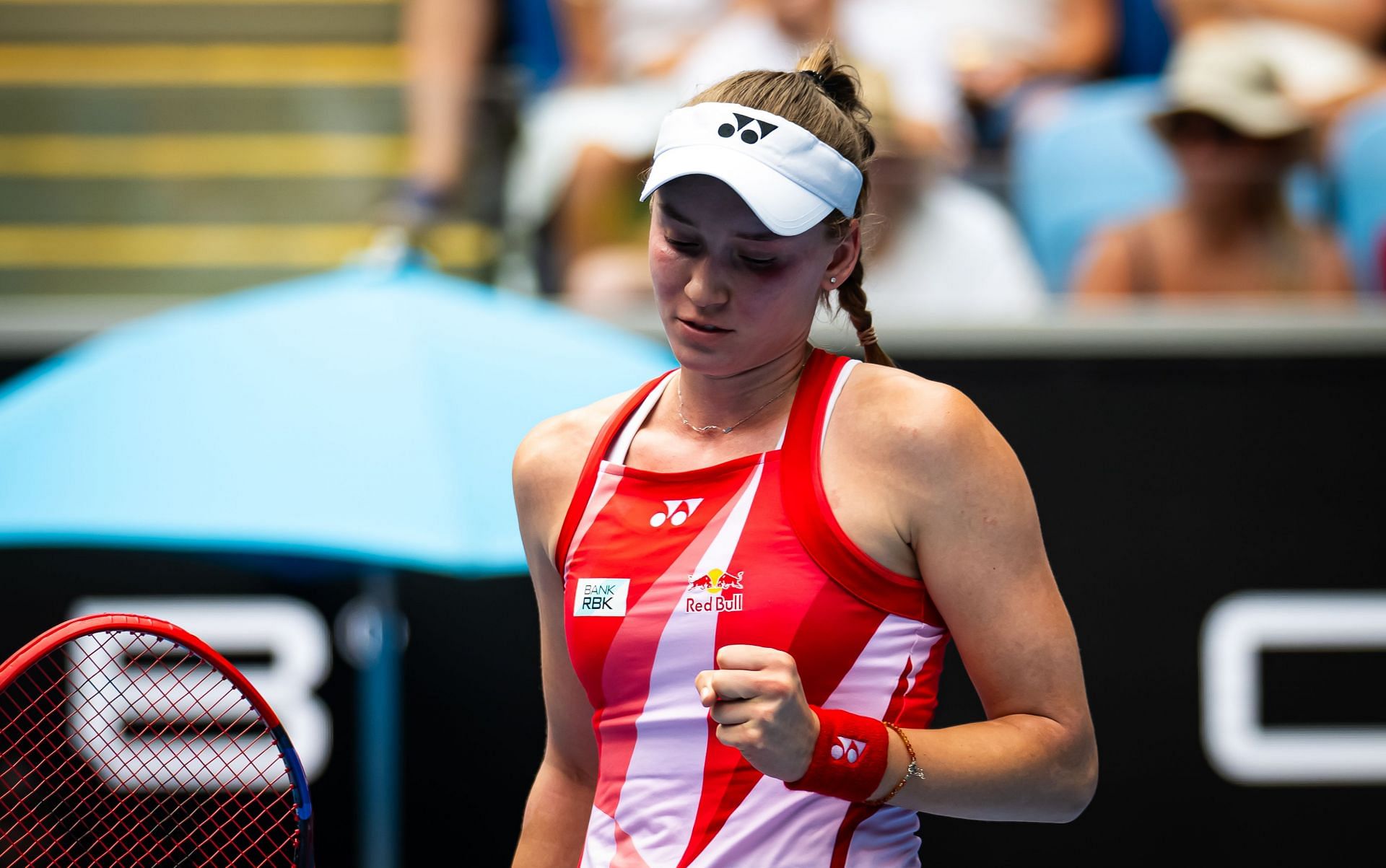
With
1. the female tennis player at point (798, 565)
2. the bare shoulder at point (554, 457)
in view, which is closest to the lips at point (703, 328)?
the female tennis player at point (798, 565)

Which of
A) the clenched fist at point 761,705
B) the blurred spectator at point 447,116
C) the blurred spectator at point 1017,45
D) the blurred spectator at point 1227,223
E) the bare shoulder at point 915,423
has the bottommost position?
the clenched fist at point 761,705

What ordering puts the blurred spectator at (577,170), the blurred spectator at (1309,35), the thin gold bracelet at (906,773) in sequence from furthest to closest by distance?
the blurred spectator at (1309,35) → the blurred spectator at (577,170) → the thin gold bracelet at (906,773)

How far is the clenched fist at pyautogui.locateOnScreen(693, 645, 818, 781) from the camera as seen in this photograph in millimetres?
1514

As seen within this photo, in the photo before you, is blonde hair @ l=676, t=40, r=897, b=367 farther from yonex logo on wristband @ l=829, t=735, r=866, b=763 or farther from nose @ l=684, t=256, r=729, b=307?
yonex logo on wristband @ l=829, t=735, r=866, b=763

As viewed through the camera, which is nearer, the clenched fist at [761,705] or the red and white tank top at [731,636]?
the clenched fist at [761,705]

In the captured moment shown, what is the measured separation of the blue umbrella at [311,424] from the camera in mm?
3375

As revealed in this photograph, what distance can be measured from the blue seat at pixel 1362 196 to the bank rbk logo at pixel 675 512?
374cm

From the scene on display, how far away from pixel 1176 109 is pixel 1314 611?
1607mm

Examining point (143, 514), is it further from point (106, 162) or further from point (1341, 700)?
point (1341, 700)

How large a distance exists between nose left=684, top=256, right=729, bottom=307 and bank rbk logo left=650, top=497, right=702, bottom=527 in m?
0.22

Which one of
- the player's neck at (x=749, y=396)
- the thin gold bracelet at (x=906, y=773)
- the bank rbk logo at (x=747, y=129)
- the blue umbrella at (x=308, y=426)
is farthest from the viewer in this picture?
the blue umbrella at (x=308, y=426)

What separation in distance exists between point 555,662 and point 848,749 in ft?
1.74

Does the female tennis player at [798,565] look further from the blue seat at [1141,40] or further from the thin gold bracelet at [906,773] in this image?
the blue seat at [1141,40]

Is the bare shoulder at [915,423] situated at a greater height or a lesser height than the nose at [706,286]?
lesser
